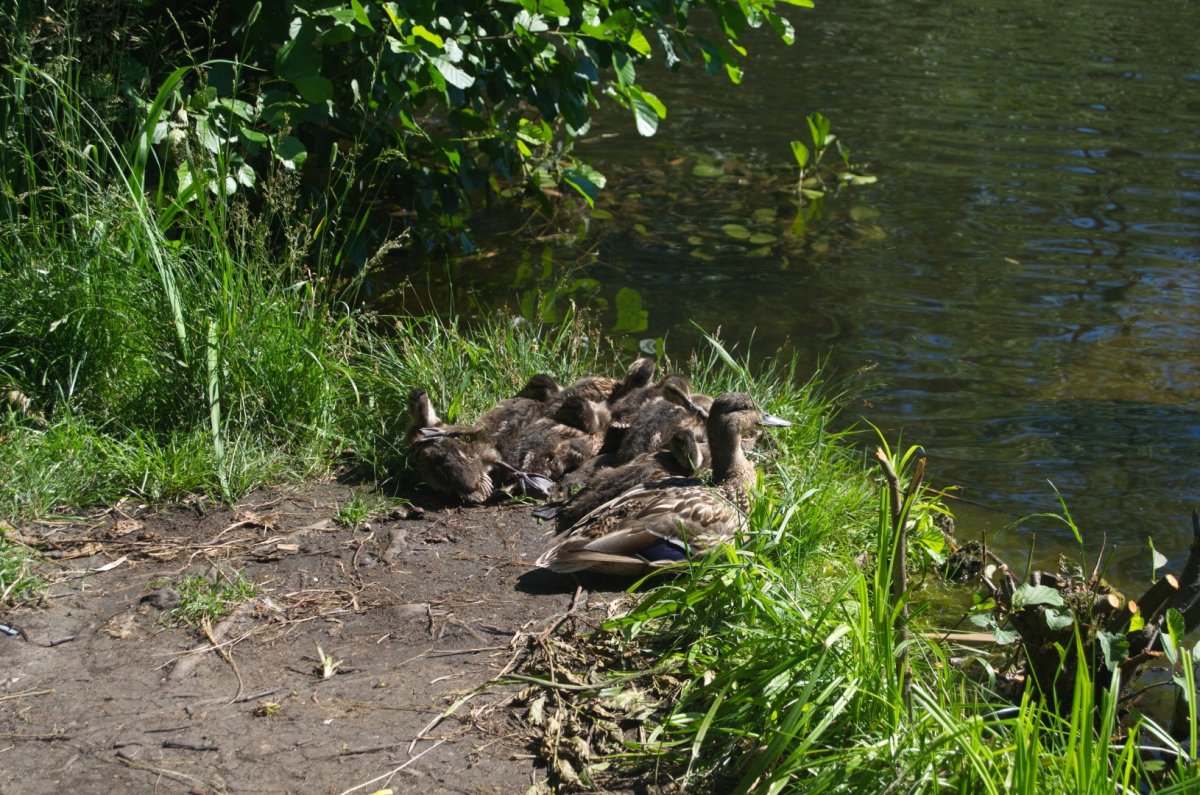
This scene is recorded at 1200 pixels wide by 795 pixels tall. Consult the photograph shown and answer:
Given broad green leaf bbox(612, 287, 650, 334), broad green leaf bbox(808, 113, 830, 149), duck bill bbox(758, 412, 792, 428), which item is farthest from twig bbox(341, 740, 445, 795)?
broad green leaf bbox(808, 113, 830, 149)

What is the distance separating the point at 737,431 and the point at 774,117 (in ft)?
28.8

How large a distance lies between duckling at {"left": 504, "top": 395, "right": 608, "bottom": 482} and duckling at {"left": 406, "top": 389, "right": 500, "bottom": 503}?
0.42 ft

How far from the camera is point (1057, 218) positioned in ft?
35.6

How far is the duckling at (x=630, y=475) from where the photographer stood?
525 centimetres

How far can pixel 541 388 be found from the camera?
19.9 feet

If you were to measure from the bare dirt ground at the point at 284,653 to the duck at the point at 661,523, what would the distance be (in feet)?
0.45

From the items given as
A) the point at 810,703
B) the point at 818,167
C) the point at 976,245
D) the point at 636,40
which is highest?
the point at 636,40

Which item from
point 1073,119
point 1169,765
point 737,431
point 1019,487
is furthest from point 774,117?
point 1169,765

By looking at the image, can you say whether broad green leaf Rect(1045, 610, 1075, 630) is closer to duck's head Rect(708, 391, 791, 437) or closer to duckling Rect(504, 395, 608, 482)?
duck's head Rect(708, 391, 791, 437)

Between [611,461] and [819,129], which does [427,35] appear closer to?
[611,461]

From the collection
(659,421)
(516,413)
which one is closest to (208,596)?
(516,413)

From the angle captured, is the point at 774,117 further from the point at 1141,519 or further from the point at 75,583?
Answer: the point at 75,583

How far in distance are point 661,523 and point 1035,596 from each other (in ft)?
4.64

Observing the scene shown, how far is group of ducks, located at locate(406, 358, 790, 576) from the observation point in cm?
474
